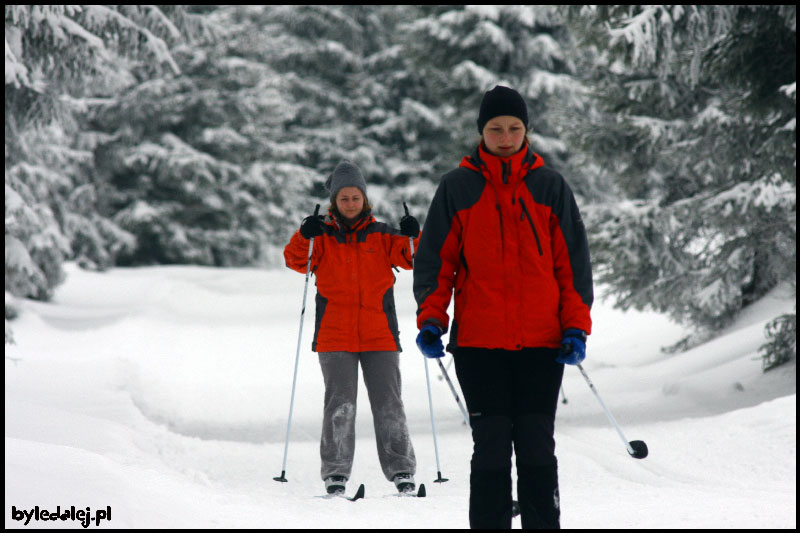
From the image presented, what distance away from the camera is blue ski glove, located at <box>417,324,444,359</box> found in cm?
349

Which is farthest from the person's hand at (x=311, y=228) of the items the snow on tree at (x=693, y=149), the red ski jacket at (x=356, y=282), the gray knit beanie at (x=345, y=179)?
the snow on tree at (x=693, y=149)

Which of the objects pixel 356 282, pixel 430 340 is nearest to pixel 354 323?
pixel 356 282

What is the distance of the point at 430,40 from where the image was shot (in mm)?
20703

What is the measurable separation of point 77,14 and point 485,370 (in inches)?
263

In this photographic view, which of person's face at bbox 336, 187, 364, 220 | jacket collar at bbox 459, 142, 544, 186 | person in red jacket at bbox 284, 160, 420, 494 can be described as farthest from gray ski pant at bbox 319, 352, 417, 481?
jacket collar at bbox 459, 142, 544, 186

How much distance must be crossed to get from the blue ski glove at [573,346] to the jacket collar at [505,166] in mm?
642

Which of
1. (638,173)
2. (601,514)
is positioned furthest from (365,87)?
(601,514)

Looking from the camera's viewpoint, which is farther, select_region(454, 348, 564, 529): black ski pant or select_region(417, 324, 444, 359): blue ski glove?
select_region(417, 324, 444, 359): blue ski glove

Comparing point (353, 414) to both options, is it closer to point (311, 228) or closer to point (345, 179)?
point (311, 228)

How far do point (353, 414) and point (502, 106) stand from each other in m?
2.38

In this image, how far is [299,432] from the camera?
8.64 metres

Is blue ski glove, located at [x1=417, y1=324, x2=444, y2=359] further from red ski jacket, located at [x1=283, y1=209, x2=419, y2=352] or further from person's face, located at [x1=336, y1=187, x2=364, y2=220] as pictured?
person's face, located at [x1=336, y1=187, x2=364, y2=220]

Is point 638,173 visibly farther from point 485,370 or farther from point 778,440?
point 485,370

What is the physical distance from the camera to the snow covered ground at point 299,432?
4273 millimetres
